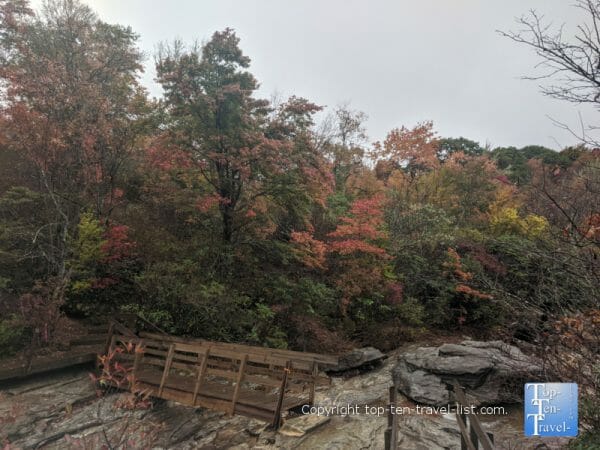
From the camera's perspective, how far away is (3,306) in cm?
877

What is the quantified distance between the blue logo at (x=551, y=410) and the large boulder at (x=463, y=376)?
3905 mm

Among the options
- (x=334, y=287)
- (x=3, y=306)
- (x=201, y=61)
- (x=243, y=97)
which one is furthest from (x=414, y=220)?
(x=3, y=306)

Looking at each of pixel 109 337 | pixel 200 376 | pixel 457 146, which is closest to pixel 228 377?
pixel 200 376

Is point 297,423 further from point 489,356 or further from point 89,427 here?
point 489,356

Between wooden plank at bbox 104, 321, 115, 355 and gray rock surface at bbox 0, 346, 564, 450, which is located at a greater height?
wooden plank at bbox 104, 321, 115, 355

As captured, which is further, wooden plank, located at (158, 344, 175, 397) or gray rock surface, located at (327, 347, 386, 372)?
gray rock surface, located at (327, 347, 386, 372)

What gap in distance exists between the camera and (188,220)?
11.8 meters

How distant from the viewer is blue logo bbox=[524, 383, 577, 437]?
166 inches

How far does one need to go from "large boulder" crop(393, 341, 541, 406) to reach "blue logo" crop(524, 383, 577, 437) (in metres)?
3.90

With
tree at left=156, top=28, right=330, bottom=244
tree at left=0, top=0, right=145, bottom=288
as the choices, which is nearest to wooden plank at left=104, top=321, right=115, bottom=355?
tree at left=0, top=0, right=145, bottom=288

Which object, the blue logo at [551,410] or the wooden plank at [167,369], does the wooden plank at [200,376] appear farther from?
the blue logo at [551,410]

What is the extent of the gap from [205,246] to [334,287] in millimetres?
5067

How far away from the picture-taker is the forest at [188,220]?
9273 mm

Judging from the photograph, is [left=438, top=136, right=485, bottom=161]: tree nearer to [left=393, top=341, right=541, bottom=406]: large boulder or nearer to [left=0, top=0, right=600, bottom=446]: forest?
[left=0, top=0, right=600, bottom=446]: forest
